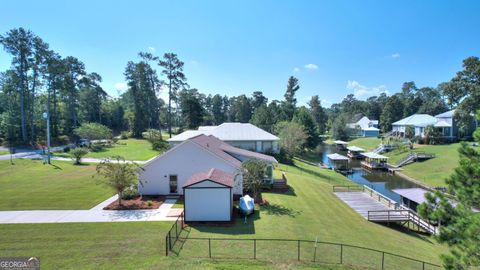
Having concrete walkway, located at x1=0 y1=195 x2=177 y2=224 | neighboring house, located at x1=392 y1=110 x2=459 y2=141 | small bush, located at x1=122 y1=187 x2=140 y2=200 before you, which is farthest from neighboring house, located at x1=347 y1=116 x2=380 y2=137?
concrete walkway, located at x1=0 y1=195 x2=177 y2=224

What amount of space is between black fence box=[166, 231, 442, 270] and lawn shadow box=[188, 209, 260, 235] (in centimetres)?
104

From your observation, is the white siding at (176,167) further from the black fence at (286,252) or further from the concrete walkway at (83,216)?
the black fence at (286,252)

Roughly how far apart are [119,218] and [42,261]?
437 cm

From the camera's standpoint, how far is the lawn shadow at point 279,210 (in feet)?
48.4

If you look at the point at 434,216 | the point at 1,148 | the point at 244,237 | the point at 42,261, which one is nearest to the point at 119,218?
the point at 42,261

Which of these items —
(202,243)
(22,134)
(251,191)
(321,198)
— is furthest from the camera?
(22,134)

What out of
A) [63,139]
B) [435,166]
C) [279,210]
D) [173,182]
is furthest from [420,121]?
[63,139]

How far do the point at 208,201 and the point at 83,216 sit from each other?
22.6ft

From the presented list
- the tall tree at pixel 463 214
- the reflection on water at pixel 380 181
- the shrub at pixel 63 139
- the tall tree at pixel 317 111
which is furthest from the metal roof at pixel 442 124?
the shrub at pixel 63 139

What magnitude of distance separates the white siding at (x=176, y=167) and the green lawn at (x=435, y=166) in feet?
99.7

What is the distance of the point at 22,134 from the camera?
141ft

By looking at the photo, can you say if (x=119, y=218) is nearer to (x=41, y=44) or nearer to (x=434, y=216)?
(x=434, y=216)

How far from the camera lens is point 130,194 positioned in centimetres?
1700

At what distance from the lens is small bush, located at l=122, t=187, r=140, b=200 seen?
55.2ft
